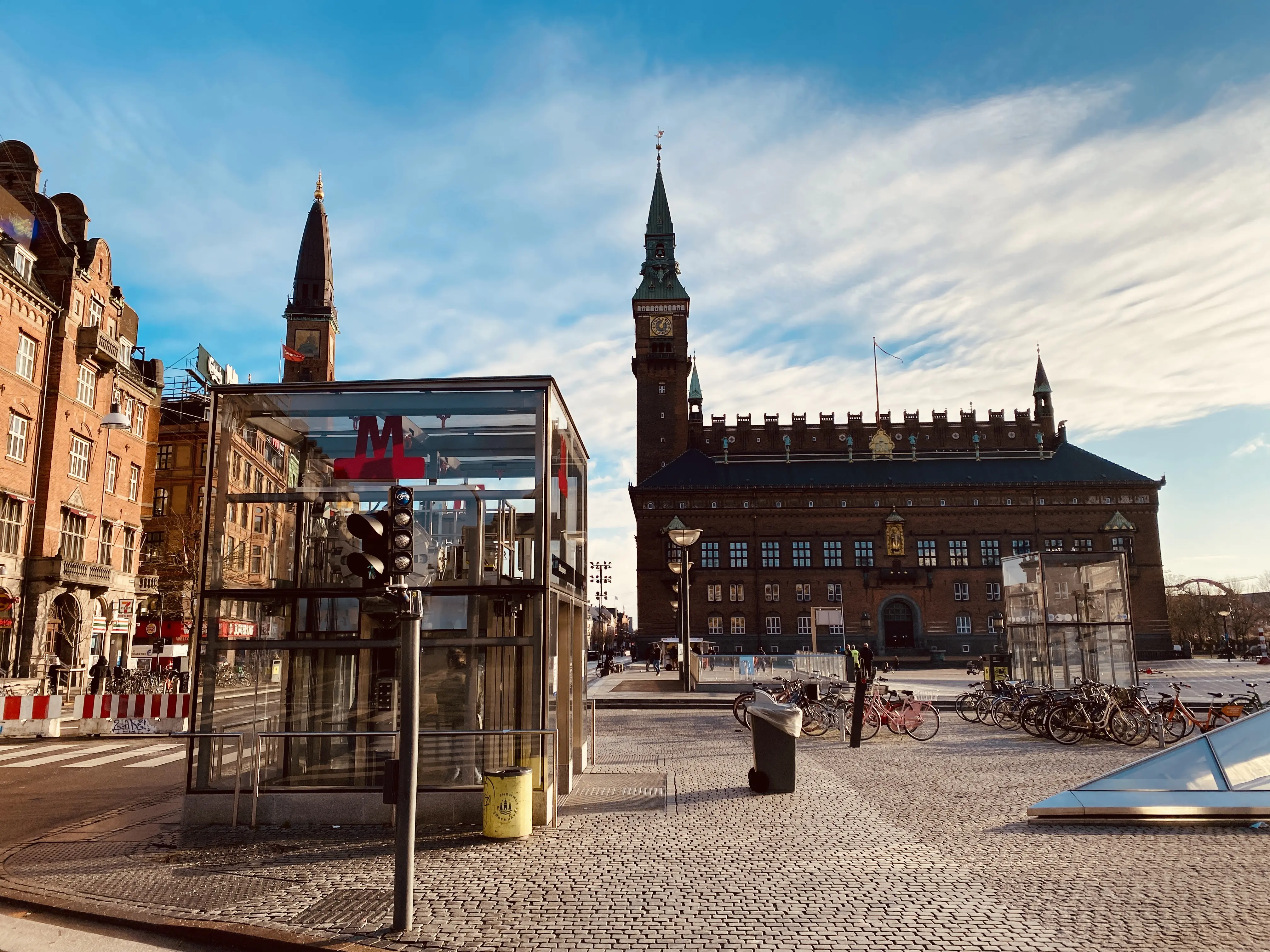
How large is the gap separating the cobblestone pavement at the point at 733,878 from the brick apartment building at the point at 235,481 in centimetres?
283

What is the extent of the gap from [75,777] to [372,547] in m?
10.3

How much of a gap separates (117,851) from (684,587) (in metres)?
Answer: 22.6

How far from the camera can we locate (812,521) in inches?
2911

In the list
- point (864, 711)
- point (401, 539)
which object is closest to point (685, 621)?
point (864, 711)

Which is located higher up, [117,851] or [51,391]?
[51,391]

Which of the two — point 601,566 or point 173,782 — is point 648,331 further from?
point 173,782

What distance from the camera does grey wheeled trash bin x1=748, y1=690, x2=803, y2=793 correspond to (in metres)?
11.4

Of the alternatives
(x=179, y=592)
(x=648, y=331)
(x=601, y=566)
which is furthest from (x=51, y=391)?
(x=601, y=566)

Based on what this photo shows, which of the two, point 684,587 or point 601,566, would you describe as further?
point 601,566

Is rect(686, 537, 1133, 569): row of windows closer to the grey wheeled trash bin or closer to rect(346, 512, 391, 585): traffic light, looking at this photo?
the grey wheeled trash bin

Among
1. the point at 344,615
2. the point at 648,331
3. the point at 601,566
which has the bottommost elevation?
the point at 344,615

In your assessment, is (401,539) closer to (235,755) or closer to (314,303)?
(235,755)

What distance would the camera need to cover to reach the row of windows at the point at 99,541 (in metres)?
30.5

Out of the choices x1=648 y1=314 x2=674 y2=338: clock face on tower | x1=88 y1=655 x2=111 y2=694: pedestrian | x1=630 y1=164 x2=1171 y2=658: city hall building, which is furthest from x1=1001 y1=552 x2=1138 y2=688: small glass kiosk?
x1=648 y1=314 x2=674 y2=338: clock face on tower
